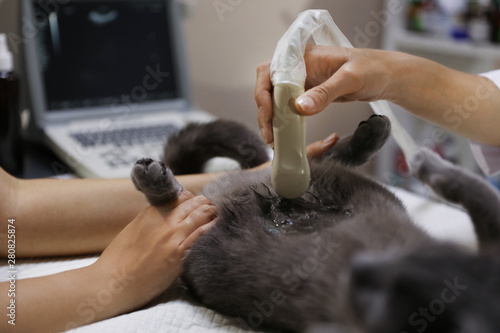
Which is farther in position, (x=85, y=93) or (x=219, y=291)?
(x=85, y=93)

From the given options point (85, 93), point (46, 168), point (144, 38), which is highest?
point (144, 38)

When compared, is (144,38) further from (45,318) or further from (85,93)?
(45,318)

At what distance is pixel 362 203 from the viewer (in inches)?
25.2

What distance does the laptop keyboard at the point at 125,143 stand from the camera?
3.62 ft

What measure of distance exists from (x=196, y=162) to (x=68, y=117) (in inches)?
21.3

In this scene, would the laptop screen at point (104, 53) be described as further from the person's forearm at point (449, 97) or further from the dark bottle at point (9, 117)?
the person's forearm at point (449, 97)

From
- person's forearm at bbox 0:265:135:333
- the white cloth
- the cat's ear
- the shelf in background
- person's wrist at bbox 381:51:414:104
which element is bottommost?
the white cloth

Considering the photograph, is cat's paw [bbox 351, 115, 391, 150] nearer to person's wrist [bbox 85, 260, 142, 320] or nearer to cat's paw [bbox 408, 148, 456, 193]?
cat's paw [bbox 408, 148, 456, 193]

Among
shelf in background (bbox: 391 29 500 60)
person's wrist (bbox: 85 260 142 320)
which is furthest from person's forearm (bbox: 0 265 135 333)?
shelf in background (bbox: 391 29 500 60)

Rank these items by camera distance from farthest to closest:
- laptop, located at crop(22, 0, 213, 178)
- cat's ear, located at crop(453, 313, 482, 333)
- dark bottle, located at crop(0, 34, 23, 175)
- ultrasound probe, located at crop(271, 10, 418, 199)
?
laptop, located at crop(22, 0, 213, 178) → dark bottle, located at crop(0, 34, 23, 175) → ultrasound probe, located at crop(271, 10, 418, 199) → cat's ear, located at crop(453, 313, 482, 333)

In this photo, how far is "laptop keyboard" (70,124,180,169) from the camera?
110cm

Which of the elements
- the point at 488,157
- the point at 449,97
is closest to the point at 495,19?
the point at 488,157

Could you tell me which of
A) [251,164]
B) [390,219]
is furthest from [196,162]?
[390,219]

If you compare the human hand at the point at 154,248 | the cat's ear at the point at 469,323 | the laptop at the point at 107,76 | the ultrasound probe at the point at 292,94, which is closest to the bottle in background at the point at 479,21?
the laptop at the point at 107,76
